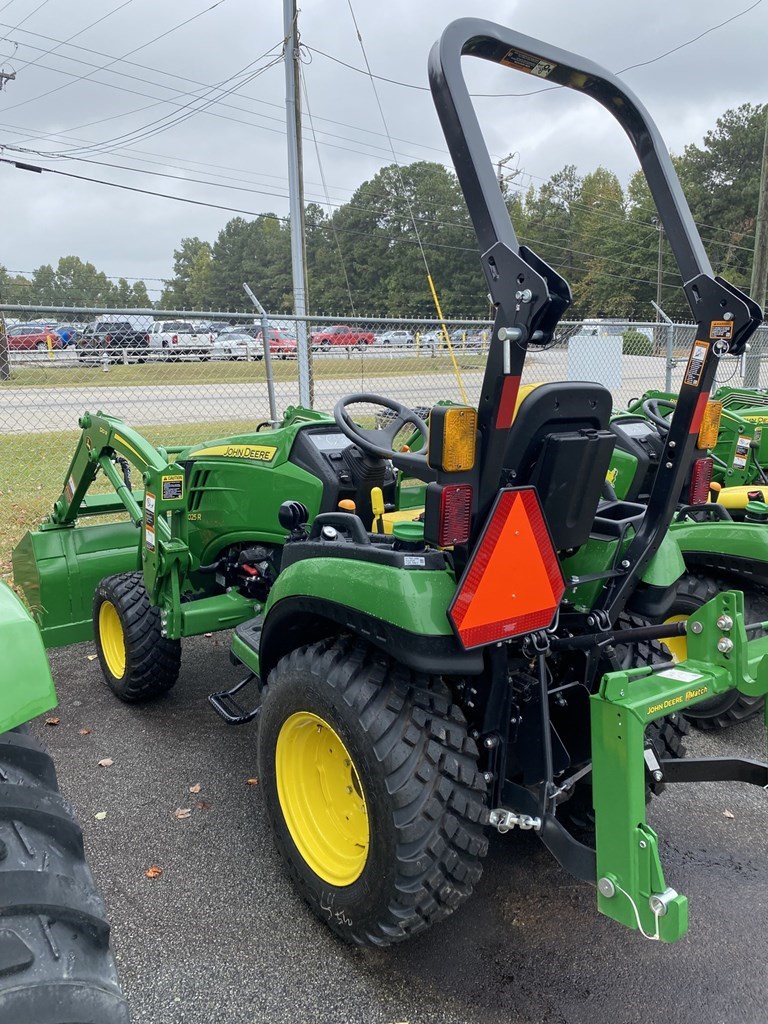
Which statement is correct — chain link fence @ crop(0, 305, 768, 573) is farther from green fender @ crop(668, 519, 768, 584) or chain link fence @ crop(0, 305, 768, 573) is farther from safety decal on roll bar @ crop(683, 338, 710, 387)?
safety decal on roll bar @ crop(683, 338, 710, 387)

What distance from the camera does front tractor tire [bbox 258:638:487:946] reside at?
2053 mm

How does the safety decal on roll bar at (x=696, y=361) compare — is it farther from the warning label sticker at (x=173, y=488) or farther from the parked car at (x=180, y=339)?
the parked car at (x=180, y=339)

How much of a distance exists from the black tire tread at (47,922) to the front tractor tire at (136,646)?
2.28 metres

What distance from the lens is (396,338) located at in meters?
8.77

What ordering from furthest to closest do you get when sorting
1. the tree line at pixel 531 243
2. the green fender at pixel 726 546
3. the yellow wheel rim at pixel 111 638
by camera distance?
the tree line at pixel 531 243 < the yellow wheel rim at pixel 111 638 < the green fender at pixel 726 546

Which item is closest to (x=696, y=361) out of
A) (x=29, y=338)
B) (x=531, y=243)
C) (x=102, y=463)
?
(x=102, y=463)

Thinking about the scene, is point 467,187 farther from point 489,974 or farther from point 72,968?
point 489,974

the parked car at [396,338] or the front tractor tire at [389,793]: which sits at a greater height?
the parked car at [396,338]

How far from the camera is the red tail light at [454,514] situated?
192cm

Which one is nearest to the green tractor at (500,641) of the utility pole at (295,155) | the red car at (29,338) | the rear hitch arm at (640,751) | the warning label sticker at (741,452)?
the rear hitch arm at (640,751)

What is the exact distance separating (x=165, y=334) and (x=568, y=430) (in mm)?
6389

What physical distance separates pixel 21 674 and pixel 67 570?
3.09 meters

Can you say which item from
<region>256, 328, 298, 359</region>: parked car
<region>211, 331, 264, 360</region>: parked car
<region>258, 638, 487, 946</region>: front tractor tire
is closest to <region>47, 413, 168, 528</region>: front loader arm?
<region>258, 638, 487, 946</region>: front tractor tire

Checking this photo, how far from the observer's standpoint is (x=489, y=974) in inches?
88.0
